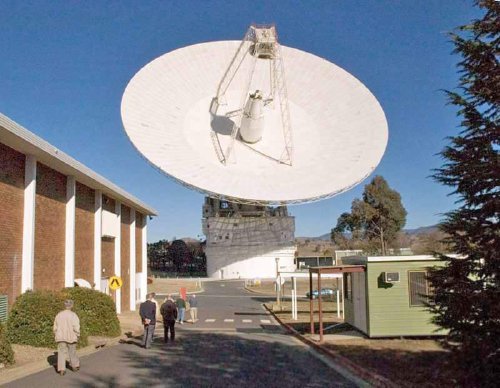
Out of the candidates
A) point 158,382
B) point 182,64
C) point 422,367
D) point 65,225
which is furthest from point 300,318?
point 182,64

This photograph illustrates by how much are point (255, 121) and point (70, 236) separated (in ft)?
72.1

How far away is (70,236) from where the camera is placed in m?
21.7

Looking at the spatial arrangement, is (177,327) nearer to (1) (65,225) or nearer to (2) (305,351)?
(1) (65,225)

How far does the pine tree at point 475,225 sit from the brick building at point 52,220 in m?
10.6

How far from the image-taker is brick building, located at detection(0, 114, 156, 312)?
16156 millimetres

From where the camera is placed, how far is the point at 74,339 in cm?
1119

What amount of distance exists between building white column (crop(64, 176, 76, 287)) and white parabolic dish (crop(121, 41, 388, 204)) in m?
14.7

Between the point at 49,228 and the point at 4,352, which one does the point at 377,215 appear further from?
the point at 4,352

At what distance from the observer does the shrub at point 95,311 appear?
1780 centimetres

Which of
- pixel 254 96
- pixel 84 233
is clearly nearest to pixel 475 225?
pixel 84 233

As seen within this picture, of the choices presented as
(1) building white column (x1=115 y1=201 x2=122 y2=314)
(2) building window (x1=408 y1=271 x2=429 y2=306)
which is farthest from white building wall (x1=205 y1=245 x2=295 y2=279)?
(2) building window (x1=408 y1=271 x2=429 y2=306)

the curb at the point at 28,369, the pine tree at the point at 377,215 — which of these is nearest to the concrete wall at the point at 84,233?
the curb at the point at 28,369

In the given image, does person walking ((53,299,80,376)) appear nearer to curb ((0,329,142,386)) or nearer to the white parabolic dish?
curb ((0,329,142,386))

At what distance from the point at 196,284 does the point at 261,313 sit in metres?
35.5
